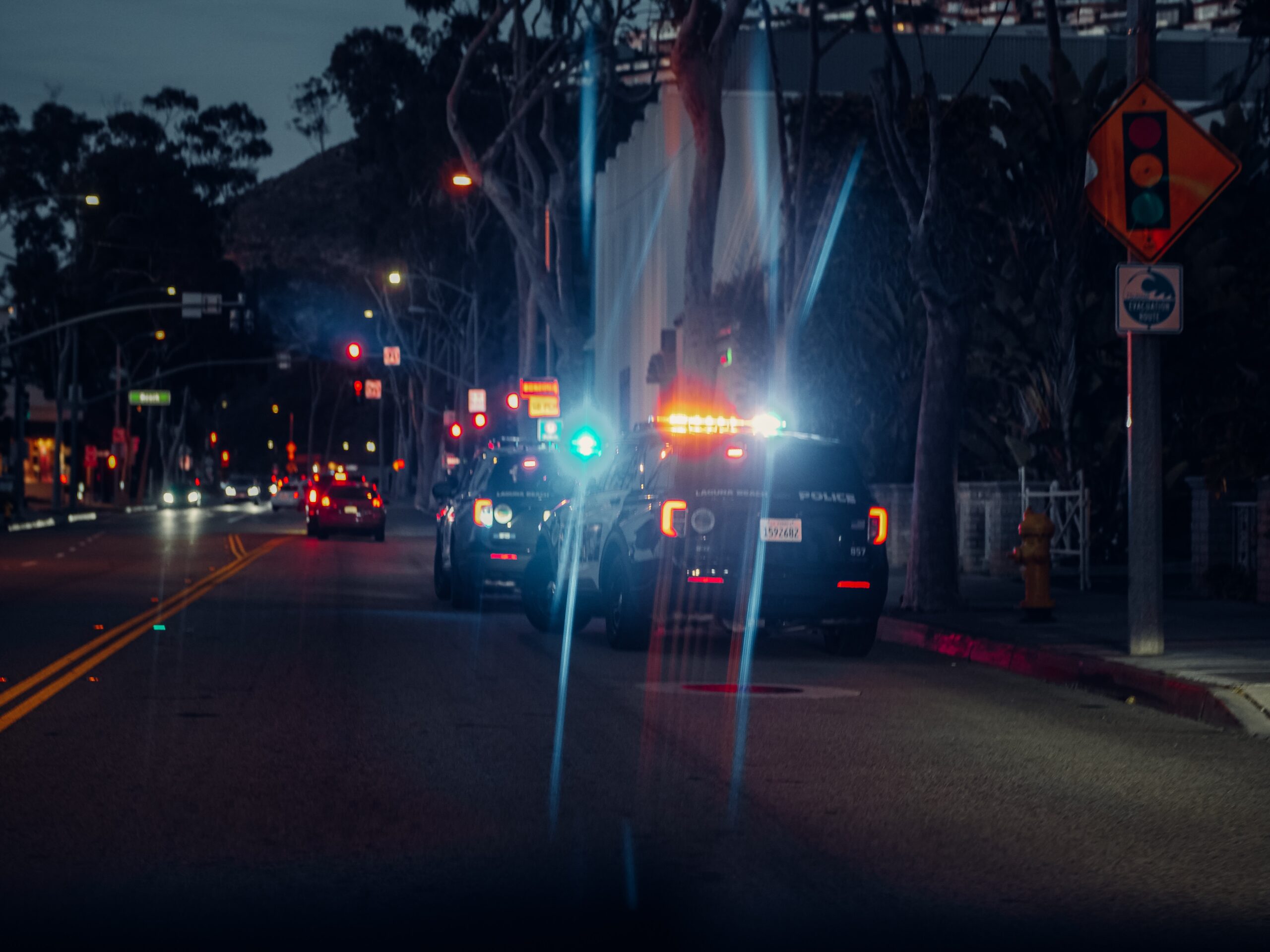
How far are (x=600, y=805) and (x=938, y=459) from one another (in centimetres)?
1291

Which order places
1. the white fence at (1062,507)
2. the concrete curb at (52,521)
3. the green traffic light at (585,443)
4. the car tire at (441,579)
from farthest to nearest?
1. the concrete curb at (52,521)
2. the green traffic light at (585,443)
3. the white fence at (1062,507)
4. the car tire at (441,579)

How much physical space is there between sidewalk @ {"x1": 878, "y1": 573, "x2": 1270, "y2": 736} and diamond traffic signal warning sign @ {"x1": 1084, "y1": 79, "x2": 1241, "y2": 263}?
125 inches

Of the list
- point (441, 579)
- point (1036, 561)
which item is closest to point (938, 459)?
point (1036, 561)

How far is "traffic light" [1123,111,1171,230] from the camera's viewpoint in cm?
1440

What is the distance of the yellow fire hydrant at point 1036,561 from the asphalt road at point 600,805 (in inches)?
104

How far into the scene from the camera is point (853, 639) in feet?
53.9

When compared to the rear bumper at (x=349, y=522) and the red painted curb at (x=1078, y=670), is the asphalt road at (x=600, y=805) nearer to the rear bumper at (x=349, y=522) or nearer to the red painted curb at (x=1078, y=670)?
the red painted curb at (x=1078, y=670)

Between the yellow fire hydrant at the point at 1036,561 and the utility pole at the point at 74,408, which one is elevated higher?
the utility pole at the point at 74,408

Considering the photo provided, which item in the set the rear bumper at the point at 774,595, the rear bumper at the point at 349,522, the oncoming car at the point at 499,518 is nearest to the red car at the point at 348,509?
the rear bumper at the point at 349,522

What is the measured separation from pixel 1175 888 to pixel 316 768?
4422 mm

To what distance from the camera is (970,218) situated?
32.8 metres

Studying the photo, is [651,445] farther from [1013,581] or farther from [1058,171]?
[1058,171]

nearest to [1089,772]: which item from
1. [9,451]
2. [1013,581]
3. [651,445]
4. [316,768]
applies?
[316,768]

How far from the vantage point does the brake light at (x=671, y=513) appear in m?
15.6
